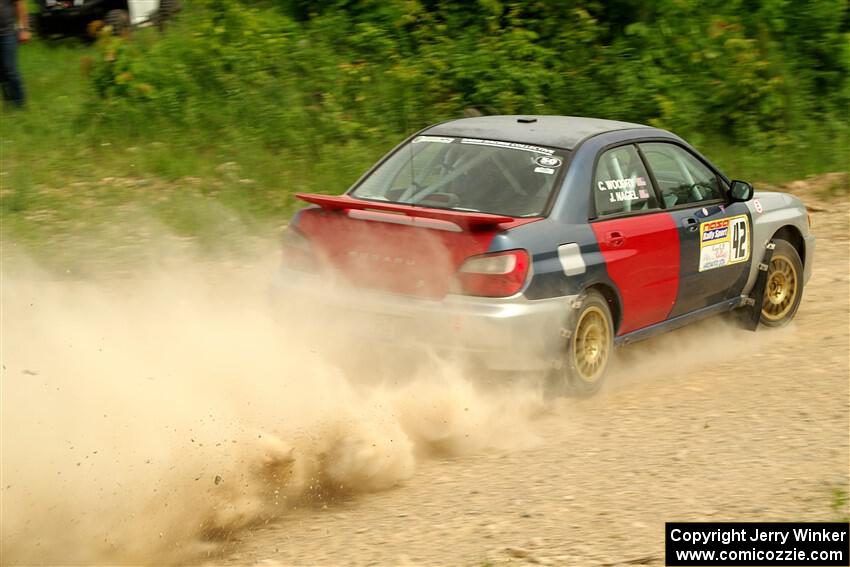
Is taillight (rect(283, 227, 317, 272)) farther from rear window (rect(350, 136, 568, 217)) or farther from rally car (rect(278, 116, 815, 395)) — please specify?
rear window (rect(350, 136, 568, 217))

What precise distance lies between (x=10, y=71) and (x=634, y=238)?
865cm

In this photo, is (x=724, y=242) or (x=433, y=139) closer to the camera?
(x=433, y=139)

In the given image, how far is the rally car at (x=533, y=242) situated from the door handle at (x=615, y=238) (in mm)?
11

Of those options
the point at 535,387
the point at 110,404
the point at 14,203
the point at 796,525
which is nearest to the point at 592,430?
the point at 535,387

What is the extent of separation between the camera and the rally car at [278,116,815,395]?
596cm

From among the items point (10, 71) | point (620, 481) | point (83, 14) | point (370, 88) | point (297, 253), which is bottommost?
point (620, 481)

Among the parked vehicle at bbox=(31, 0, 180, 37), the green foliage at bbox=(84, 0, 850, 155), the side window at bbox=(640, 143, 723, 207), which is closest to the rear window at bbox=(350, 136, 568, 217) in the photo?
the side window at bbox=(640, 143, 723, 207)

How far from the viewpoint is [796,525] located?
14.8ft

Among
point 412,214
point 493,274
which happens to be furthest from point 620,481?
point 412,214

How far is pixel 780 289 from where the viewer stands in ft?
27.4

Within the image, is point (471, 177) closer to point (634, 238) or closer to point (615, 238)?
point (615, 238)

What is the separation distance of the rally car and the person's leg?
23.9 feet

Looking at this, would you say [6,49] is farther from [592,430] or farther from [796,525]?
[796,525]

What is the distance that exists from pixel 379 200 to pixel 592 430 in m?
1.87
